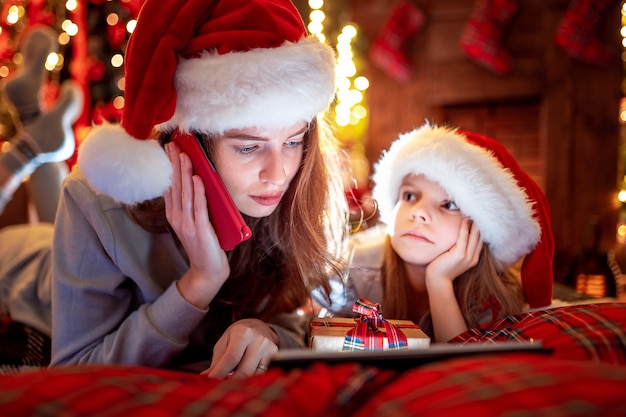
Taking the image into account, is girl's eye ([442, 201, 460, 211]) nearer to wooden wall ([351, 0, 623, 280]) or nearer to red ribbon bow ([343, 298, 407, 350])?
red ribbon bow ([343, 298, 407, 350])

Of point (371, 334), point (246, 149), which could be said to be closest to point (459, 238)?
point (371, 334)

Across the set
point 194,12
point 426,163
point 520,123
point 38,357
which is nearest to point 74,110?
point 38,357

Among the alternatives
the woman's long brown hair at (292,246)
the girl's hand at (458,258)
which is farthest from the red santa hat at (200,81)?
the girl's hand at (458,258)

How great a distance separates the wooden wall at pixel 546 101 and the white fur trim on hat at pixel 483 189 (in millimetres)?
2202

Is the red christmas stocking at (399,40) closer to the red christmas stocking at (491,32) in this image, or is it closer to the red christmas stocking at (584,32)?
the red christmas stocking at (491,32)

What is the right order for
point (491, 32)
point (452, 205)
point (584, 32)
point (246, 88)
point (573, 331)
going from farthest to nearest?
1. point (491, 32)
2. point (584, 32)
3. point (452, 205)
4. point (246, 88)
5. point (573, 331)

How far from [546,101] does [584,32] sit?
437 mm

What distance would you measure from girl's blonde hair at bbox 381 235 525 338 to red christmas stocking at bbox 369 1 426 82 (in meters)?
2.53

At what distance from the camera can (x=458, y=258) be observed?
3.73 feet

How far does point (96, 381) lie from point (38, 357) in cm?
88

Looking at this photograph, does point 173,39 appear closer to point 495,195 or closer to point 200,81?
point 200,81

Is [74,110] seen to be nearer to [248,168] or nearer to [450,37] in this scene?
[248,168]

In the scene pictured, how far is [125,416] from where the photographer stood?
1.67 feet

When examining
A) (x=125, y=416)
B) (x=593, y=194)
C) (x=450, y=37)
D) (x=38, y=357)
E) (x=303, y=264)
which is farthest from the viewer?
(x=450, y=37)
